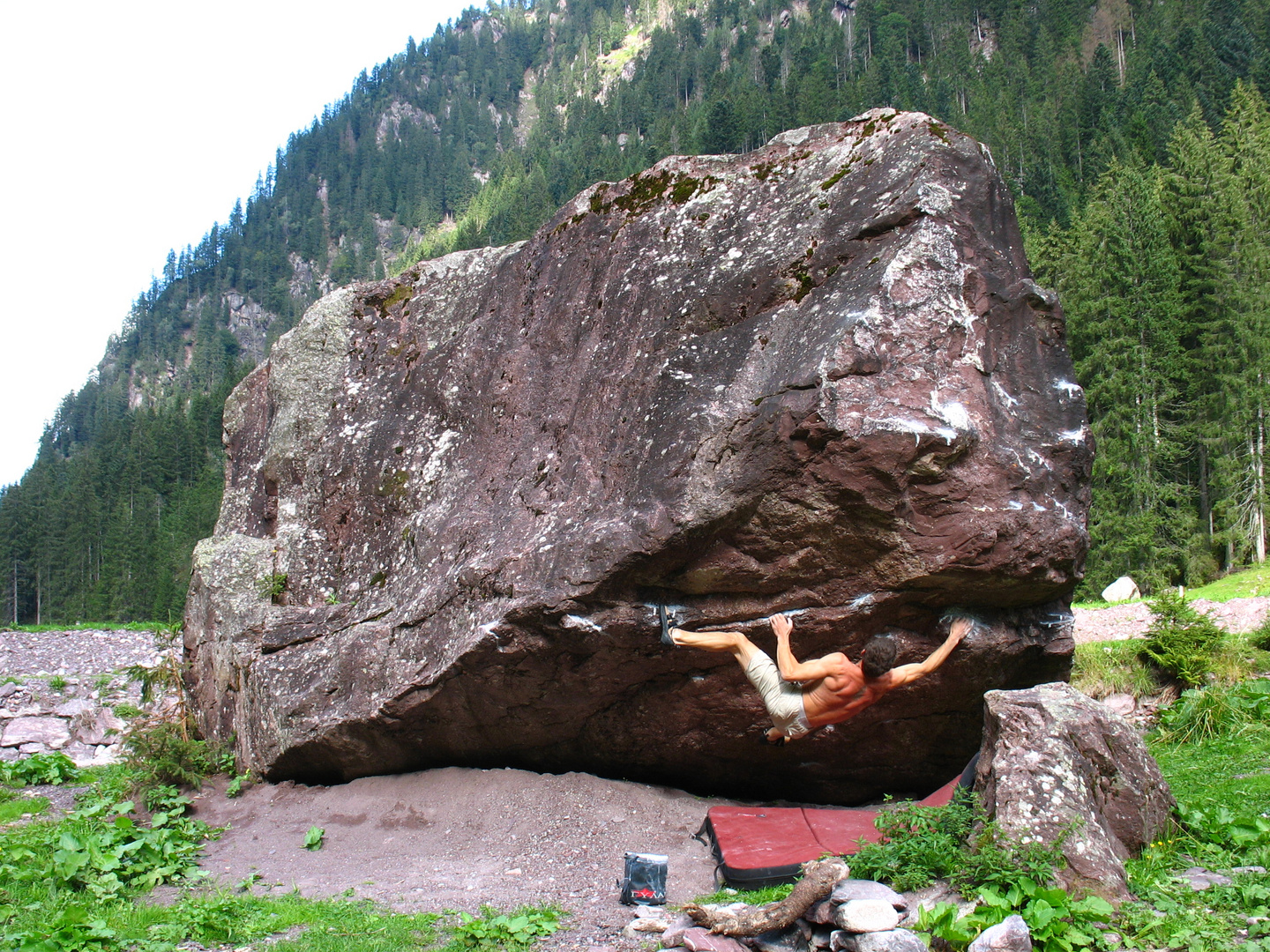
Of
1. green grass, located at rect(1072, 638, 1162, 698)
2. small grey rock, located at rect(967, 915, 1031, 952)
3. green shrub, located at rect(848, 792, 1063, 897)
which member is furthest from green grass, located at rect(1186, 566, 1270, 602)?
small grey rock, located at rect(967, 915, 1031, 952)

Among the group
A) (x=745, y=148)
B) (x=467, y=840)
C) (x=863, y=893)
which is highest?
(x=745, y=148)

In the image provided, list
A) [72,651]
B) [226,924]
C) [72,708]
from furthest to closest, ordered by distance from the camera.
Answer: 1. [72,651]
2. [72,708]
3. [226,924]

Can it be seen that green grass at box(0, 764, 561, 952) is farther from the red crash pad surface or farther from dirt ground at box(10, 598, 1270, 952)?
the red crash pad surface

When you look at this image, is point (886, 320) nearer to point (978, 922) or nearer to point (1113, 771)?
point (1113, 771)

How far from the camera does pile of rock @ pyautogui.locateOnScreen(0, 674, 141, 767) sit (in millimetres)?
12148

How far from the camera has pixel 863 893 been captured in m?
4.57

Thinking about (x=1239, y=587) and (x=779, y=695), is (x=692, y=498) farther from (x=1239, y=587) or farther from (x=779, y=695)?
(x=1239, y=587)

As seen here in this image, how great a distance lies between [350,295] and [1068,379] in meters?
8.35

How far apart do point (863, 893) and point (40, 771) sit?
10034mm

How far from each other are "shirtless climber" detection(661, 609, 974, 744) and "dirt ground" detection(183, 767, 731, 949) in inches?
51.2

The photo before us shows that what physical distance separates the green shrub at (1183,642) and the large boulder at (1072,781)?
5762 millimetres

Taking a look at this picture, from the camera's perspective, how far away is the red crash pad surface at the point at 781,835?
5922mm

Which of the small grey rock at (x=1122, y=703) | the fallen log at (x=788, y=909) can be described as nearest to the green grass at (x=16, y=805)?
the fallen log at (x=788, y=909)

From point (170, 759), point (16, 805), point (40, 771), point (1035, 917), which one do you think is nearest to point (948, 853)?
point (1035, 917)
